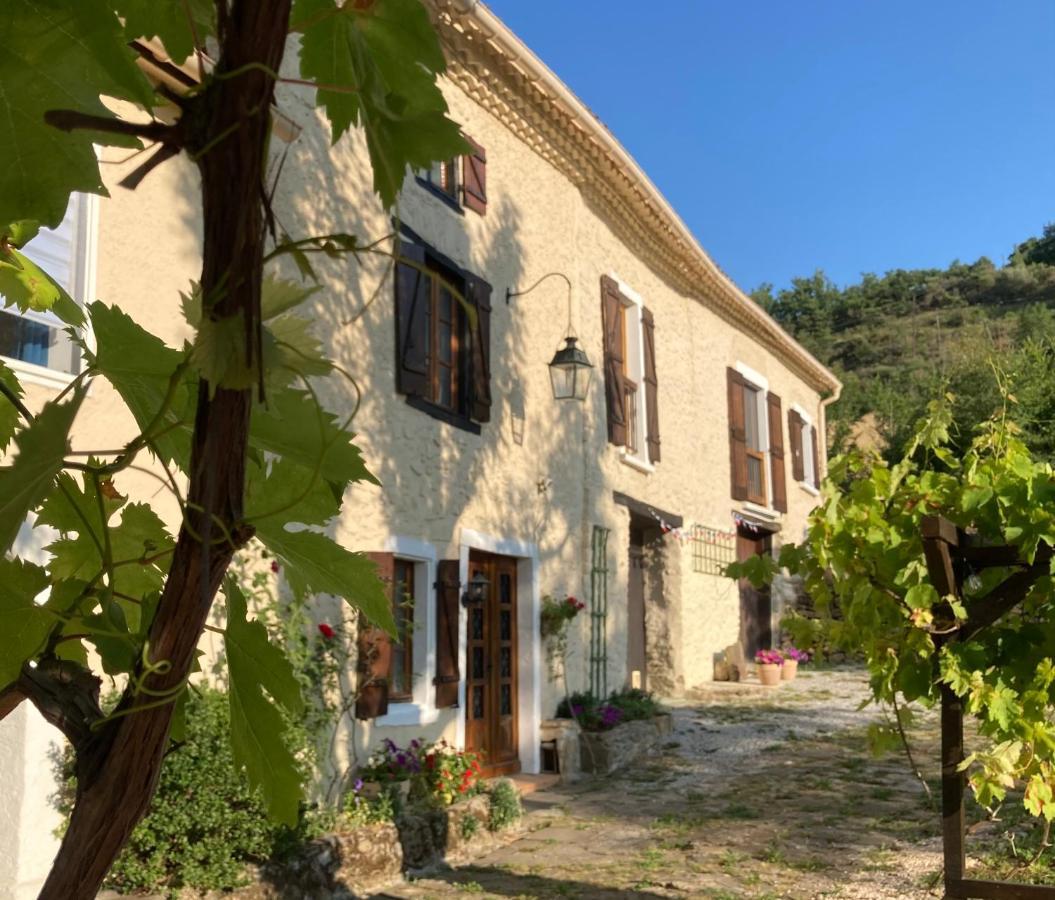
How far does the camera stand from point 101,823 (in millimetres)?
594

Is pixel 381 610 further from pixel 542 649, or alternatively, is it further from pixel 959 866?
pixel 542 649

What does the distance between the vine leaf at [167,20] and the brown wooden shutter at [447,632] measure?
672cm

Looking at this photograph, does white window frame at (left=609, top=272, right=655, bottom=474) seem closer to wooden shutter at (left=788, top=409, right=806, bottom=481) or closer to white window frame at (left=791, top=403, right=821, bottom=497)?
wooden shutter at (left=788, top=409, right=806, bottom=481)

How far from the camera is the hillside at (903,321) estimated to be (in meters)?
28.8

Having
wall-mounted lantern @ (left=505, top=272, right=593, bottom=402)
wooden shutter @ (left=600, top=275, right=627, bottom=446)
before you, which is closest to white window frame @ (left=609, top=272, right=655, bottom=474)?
wooden shutter @ (left=600, top=275, right=627, bottom=446)

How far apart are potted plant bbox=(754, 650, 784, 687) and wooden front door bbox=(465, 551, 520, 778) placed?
5758 millimetres

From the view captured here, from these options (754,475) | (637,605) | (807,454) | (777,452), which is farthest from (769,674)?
(807,454)

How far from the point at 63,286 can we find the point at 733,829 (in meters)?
4.94

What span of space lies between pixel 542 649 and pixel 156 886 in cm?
450

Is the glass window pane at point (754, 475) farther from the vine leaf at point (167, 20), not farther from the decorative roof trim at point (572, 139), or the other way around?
the vine leaf at point (167, 20)

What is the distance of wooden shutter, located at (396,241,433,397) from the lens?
23.5 feet

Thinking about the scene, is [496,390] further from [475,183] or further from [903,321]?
[903,321]

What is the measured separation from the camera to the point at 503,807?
6.78 metres

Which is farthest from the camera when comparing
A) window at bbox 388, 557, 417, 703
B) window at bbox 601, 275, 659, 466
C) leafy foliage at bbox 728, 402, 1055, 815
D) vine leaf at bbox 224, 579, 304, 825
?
window at bbox 601, 275, 659, 466
